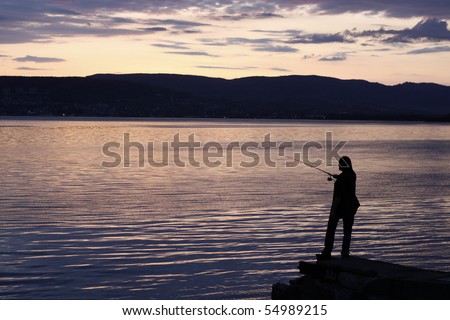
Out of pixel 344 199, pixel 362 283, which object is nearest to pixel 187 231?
pixel 344 199

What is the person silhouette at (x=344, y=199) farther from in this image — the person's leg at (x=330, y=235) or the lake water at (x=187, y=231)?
the lake water at (x=187, y=231)

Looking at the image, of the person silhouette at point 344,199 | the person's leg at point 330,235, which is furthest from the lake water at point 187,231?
the person silhouette at point 344,199

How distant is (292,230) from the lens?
1959cm

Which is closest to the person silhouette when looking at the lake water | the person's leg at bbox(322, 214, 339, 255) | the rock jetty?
the person's leg at bbox(322, 214, 339, 255)

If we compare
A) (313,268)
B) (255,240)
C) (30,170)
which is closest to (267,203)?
(255,240)

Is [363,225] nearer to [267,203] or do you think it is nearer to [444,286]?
[267,203]

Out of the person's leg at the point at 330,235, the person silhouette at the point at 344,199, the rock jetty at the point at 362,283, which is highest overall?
the person silhouette at the point at 344,199

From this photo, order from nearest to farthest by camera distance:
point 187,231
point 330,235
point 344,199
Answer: point 330,235 < point 344,199 < point 187,231

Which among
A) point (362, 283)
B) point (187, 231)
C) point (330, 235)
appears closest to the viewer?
point (362, 283)

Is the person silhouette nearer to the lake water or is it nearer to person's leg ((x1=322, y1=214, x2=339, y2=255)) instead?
person's leg ((x1=322, y1=214, x2=339, y2=255))

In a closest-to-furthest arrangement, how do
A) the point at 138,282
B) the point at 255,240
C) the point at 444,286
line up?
the point at 444,286 < the point at 138,282 < the point at 255,240

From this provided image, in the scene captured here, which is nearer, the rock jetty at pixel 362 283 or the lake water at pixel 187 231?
the rock jetty at pixel 362 283

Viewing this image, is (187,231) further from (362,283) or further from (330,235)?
(362,283)

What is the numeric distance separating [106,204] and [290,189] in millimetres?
8280
